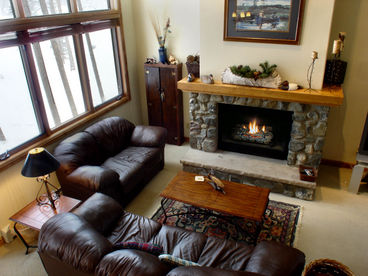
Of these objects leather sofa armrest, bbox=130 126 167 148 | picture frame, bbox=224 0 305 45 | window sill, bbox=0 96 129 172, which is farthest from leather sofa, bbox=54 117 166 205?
picture frame, bbox=224 0 305 45

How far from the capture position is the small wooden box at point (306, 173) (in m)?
3.85

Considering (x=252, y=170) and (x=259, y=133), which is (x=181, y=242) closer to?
(x=252, y=170)

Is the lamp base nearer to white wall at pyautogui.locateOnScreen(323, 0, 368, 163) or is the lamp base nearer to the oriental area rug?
the oriental area rug

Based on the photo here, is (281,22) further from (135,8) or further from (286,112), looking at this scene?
(135,8)

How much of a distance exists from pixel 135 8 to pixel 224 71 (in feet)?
6.60

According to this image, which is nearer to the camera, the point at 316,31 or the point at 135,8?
the point at 316,31

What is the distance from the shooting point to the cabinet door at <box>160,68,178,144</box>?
Answer: 4969mm

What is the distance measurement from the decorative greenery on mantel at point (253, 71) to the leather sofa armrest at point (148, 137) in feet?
4.54

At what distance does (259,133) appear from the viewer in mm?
4473

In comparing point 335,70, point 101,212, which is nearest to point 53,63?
point 101,212

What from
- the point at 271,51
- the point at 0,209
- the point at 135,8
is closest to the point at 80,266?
the point at 0,209

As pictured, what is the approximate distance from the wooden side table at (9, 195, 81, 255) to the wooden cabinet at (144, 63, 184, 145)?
2.39 m

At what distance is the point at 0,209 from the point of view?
3365mm

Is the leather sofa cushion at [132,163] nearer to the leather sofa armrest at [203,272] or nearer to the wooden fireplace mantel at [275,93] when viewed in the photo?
the wooden fireplace mantel at [275,93]
